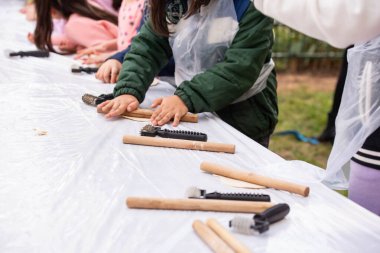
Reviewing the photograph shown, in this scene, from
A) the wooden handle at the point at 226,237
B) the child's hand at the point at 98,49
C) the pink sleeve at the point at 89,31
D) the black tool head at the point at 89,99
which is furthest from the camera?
the pink sleeve at the point at 89,31

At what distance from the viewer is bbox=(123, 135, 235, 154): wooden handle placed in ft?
3.80

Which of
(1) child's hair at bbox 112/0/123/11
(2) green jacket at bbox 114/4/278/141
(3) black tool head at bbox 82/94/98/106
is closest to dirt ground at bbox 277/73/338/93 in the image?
(1) child's hair at bbox 112/0/123/11

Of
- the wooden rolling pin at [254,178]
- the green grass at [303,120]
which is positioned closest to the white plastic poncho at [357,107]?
the wooden rolling pin at [254,178]

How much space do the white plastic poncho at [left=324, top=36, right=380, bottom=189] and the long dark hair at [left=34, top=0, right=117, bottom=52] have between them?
1566 millimetres

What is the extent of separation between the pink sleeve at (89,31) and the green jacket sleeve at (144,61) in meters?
0.77

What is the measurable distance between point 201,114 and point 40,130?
0.45 meters

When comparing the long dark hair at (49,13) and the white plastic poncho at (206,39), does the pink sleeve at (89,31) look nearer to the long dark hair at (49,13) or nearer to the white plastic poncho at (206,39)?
the long dark hair at (49,13)

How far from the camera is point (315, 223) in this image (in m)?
0.85

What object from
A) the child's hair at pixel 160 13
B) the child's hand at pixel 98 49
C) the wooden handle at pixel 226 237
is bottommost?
the child's hand at pixel 98 49

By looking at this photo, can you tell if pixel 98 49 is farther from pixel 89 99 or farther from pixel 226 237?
pixel 226 237

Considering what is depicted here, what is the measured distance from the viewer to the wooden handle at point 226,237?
2.41 ft

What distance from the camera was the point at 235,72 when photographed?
4.75 feet

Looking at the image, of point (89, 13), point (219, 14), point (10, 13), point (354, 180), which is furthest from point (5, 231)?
point (10, 13)

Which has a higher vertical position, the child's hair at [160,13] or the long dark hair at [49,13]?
the child's hair at [160,13]
